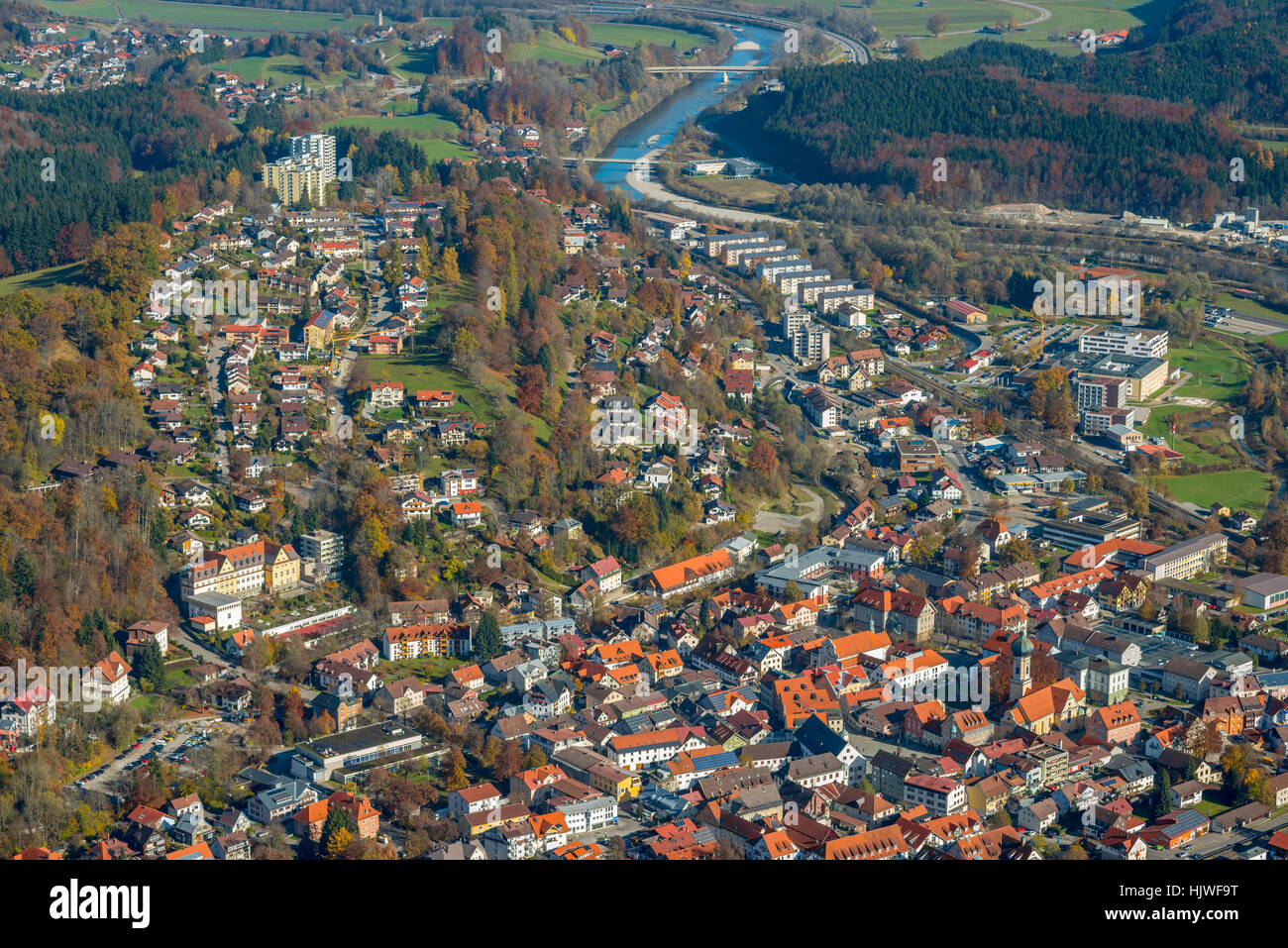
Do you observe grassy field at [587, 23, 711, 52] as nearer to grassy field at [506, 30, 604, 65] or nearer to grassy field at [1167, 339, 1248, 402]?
grassy field at [506, 30, 604, 65]

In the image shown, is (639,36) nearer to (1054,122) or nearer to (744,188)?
(744,188)

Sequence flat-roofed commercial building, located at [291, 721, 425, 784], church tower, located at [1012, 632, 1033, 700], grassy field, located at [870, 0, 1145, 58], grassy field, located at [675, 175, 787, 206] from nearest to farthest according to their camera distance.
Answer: flat-roofed commercial building, located at [291, 721, 425, 784] < church tower, located at [1012, 632, 1033, 700] < grassy field, located at [675, 175, 787, 206] < grassy field, located at [870, 0, 1145, 58]

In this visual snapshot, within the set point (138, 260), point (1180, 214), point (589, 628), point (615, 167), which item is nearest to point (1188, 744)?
point (589, 628)

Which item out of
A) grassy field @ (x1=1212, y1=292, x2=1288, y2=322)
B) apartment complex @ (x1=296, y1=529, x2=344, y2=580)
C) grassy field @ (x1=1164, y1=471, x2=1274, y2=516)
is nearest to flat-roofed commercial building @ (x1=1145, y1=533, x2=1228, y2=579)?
grassy field @ (x1=1164, y1=471, x2=1274, y2=516)

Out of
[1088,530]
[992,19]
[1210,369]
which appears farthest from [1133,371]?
[992,19]

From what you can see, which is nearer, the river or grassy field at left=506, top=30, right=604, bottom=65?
the river

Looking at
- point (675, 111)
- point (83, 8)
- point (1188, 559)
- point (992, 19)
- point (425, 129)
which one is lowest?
point (1188, 559)

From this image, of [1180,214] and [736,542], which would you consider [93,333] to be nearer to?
[736,542]
